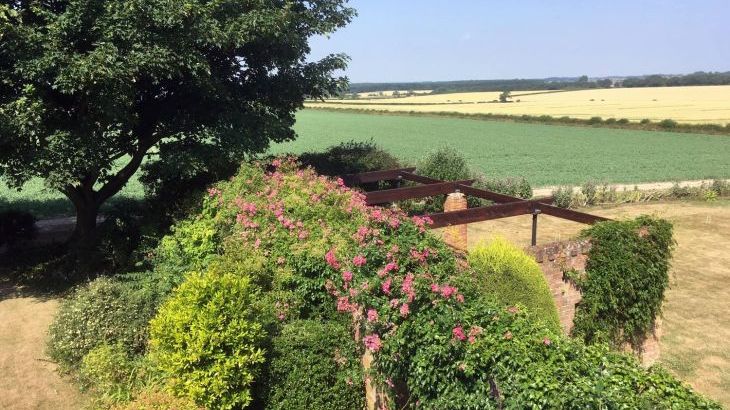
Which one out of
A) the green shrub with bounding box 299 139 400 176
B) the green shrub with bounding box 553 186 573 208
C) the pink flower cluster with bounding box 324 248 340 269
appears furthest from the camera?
the green shrub with bounding box 553 186 573 208

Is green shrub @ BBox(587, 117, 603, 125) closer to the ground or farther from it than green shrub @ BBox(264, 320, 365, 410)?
closer to the ground

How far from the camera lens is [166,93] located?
11.2 meters

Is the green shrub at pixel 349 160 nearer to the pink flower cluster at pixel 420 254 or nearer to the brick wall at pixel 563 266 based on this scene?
the brick wall at pixel 563 266

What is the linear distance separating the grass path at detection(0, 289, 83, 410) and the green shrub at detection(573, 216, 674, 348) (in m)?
6.93

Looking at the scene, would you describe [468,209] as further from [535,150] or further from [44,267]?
[535,150]

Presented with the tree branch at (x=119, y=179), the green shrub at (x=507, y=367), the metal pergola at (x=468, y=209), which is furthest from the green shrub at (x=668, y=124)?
the green shrub at (x=507, y=367)

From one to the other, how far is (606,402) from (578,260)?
4.47m

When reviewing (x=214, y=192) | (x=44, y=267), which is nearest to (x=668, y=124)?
(x=214, y=192)

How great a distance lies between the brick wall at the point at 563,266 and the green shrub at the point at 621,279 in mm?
100

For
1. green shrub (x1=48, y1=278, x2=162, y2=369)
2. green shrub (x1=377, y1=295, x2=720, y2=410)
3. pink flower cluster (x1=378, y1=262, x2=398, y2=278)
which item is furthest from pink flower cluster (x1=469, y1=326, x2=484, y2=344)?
green shrub (x1=48, y1=278, x2=162, y2=369)

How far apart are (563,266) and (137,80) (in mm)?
7897

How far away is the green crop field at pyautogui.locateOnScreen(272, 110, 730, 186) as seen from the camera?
104 feet

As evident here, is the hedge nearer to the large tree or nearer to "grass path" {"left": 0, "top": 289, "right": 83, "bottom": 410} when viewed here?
"grass path" {"left": 0, "top": 289, "right": 83, "bottom": 410}

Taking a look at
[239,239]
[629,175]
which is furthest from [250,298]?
[629,175]
